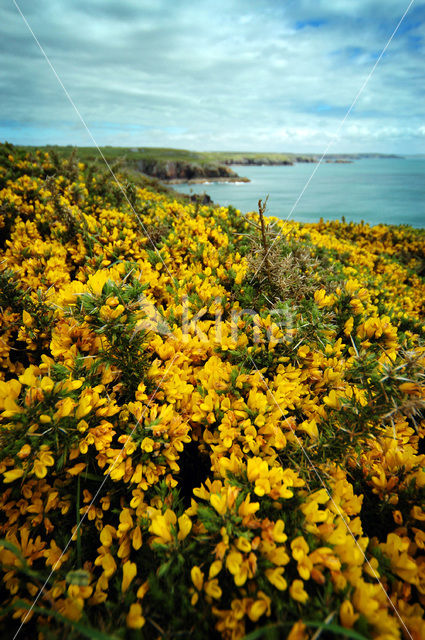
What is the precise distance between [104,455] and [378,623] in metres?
1.27

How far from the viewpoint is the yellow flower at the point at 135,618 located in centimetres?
96

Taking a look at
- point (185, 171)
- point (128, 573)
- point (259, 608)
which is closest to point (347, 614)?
point (259, 608)

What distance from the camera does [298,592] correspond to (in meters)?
0.99

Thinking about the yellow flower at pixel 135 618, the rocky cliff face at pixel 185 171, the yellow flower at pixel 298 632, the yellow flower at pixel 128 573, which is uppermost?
the rocky cliff face at pixel 185 171

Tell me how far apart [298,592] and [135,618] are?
1.89 feet

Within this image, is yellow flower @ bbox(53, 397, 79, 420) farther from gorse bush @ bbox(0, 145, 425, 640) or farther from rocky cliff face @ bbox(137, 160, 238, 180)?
rocky cliff face @ bbox(137, 160, 238, 180)

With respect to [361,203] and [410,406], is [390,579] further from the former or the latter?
[361,203]

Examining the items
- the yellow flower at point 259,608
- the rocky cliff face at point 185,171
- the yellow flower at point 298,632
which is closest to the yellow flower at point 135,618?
the yellow flower at point 259,608

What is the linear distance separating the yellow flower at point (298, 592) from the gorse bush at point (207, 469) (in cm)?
1

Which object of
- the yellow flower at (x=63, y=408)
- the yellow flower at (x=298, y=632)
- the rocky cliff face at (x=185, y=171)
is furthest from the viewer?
the rocky cliff face at (x=185, y=171)

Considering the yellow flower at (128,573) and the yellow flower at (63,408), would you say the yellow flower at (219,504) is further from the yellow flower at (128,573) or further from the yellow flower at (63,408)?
the yellow flower at (63,408)

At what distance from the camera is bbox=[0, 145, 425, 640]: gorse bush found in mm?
1034

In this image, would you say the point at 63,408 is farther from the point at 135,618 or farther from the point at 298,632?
the point at 298,632

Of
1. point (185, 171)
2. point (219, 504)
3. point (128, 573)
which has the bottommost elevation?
point (128, 573)
